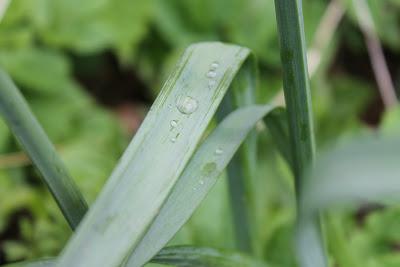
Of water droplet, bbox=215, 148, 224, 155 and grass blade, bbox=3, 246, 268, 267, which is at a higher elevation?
water droplet, bbox=215, 148, 224, 155

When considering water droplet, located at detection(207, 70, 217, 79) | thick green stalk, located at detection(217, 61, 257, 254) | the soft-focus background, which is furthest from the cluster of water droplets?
the soft-focus background

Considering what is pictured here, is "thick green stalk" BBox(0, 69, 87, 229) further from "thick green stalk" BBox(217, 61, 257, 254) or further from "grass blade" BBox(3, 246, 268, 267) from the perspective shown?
"thick green stalk" BBox(217, 61, 257, 254)

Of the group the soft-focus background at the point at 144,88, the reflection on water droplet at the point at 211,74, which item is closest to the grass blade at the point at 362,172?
the reflection on water droplet at the point at 211,74

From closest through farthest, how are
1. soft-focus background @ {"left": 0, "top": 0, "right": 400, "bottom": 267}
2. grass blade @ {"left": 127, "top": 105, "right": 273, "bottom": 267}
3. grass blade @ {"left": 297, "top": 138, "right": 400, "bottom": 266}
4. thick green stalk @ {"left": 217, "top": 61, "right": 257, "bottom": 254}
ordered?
grass blade @ {"left": 297, "top": 138, "right": 400, "bottom": 266}
grass blade @ {"left": 127, "top": 105, "right": 273, "bottom": 267}
thick green stalk @ {"left": 217, "top": 61, "right": 257, "bottom": 254}
soft-focus background @ {"left": 0, "top": 0, "right": 400, "bottom": 267}

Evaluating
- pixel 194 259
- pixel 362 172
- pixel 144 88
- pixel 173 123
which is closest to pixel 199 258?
pixel 194 259

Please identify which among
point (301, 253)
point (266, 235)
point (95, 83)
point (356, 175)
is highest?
point (356, 175)

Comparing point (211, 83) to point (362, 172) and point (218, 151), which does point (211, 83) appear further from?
→ point (362, 172)

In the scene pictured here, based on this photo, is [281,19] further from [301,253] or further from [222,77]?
[301,253]

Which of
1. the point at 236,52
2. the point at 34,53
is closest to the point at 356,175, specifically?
the point at 236,52
